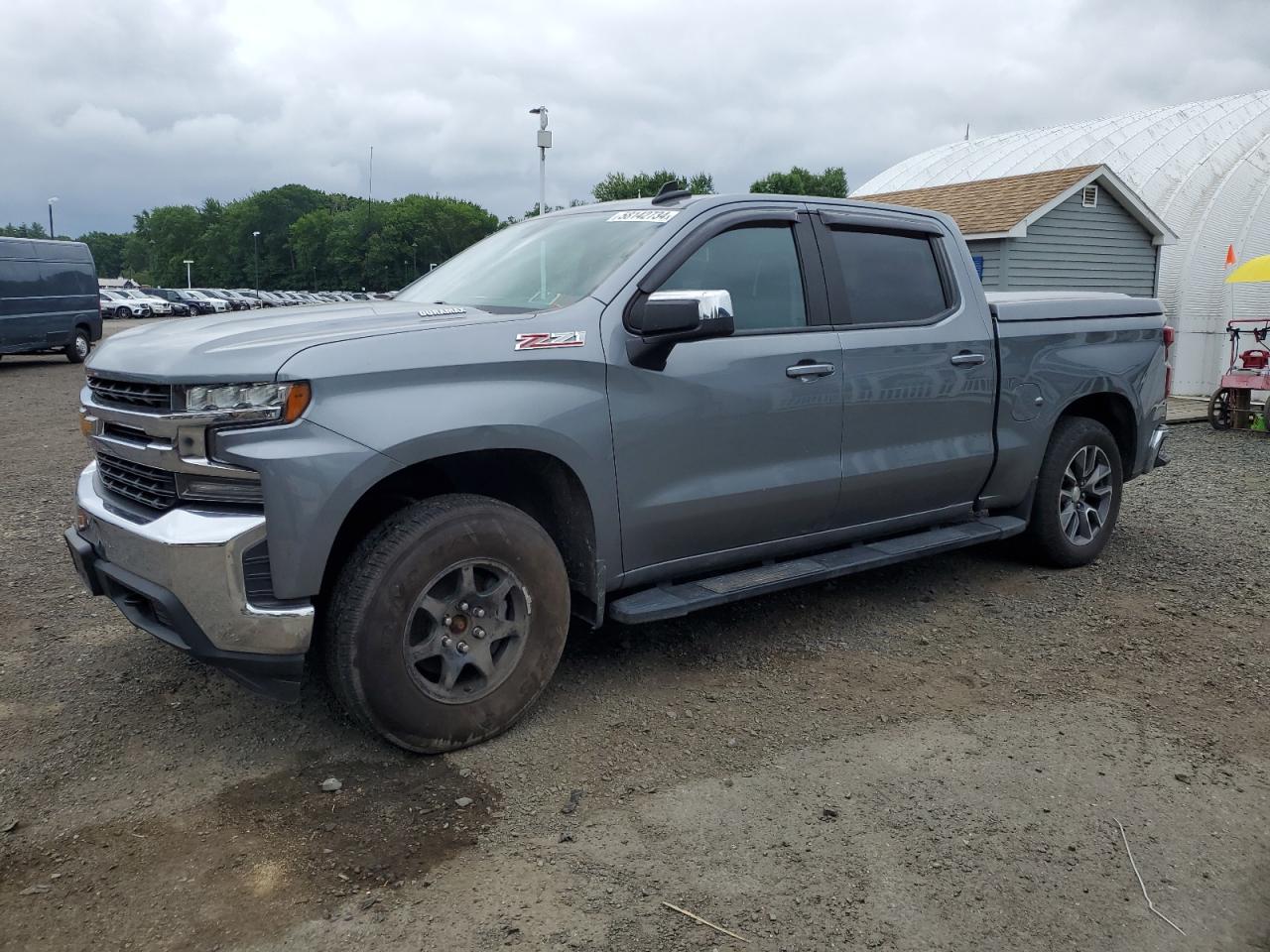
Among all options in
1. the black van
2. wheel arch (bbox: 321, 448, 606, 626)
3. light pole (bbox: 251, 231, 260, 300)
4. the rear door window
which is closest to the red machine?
the rear door window

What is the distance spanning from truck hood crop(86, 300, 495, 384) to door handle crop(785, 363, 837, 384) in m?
1.25

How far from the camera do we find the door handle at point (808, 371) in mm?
4285

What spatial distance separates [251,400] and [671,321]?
144 centimetres

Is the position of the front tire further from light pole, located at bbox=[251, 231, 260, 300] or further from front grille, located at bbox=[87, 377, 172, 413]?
light pole, located at bbox=[251, 231, 260, 300]

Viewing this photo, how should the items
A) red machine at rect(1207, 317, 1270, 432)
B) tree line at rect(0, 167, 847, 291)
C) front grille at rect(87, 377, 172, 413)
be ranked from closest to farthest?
front grille at rect(87, 377, 172, 413), red machine at rect(1207, 317, 1270, 432), tree line at rect(0, 167, 847, 291)

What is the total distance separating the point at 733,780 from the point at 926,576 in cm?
280

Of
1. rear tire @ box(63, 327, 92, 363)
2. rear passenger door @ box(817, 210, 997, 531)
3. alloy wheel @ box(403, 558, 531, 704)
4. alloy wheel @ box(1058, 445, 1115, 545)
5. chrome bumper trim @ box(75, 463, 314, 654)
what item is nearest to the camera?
chrome bumper trim @ box(75, 463, 314, 654)

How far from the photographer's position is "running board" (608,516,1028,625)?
12.9 ft

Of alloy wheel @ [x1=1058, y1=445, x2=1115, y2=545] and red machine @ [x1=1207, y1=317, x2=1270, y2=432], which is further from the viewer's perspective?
red machine @ [x1=1207, y1=317, x2=1270, y2=432]

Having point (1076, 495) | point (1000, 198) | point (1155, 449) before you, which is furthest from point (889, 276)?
point (1000, 198)

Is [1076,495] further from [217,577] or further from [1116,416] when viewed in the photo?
[217,577]

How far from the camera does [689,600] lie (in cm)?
399

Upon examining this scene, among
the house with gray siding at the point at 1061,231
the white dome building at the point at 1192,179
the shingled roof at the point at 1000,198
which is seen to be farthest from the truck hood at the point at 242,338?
the white dome building at the point at 1192,179

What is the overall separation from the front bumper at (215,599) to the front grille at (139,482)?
0.22 feet
